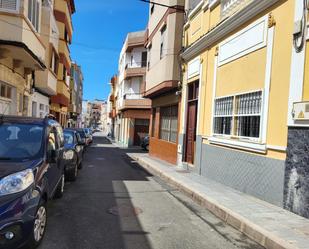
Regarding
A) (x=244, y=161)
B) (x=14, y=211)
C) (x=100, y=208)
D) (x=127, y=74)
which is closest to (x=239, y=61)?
(x=244, y=161)

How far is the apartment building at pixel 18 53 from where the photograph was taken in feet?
41.6

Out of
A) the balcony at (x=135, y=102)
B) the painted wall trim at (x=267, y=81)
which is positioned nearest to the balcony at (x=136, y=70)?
the balcony at (x=135, y=102)

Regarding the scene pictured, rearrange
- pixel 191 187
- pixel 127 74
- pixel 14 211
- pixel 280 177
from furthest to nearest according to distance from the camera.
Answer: pixel 127 74
pixel 191 187
pixel 280 177
pixel 14 211

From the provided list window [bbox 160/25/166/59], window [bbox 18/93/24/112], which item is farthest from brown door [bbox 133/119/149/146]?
window [bbox 18/93/24/112]

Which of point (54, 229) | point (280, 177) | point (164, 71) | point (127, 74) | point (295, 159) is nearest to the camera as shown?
point (54, 229)

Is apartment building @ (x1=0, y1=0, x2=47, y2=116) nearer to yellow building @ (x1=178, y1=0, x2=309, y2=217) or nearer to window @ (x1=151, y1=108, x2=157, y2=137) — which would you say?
yellow building @ (x1=178, y1=0, x2=309, y2=217)

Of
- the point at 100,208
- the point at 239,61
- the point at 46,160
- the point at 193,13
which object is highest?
the point at 193,13

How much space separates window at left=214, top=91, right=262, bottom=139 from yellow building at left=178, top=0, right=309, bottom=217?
25 mm

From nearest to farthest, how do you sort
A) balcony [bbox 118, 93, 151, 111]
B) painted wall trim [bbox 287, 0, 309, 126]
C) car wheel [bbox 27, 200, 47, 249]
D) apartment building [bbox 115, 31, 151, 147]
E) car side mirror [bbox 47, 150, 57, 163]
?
car wheel [bbox 27, 200, 47, 249], car side mirror [bbox 47, 150, 57, 163], painted wall trim [bbox 287, 0, 309, 126], balcony [bbox 118, 93, 151, 111], apartment building [bbox 115, 31, 151, 147]

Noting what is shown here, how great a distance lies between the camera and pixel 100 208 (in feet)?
26.2

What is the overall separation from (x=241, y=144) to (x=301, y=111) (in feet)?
8.94

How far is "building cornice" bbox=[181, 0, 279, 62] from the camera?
9.11m

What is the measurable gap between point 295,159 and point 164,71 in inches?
403

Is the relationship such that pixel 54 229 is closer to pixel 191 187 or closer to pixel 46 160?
pixel 46 160
